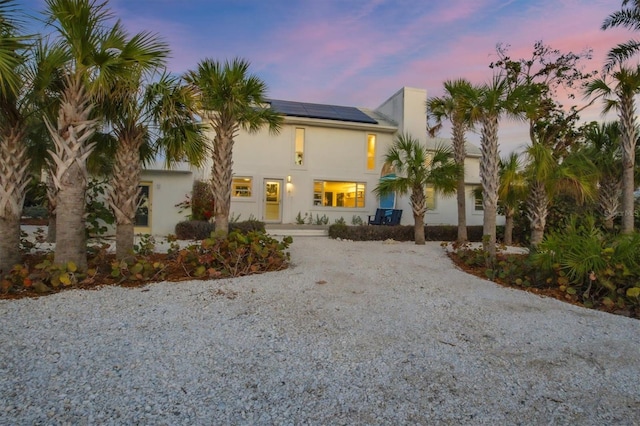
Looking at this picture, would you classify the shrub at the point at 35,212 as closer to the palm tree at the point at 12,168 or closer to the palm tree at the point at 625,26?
the palm tree at the point at 12,168

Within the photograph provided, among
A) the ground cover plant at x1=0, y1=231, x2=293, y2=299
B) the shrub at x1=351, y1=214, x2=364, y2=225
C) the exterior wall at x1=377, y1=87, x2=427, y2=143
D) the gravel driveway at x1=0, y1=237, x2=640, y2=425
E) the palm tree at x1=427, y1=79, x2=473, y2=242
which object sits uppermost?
the exterior wall at x1=377, y1=87, x2=427, y2=143

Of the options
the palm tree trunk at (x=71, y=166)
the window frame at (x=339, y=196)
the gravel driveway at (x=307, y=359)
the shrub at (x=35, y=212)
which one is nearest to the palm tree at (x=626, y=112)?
the gravel driveway at (x=307, y=359)

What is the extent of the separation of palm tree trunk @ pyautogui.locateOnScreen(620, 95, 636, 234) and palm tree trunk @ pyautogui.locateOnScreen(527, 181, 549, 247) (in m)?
2.68

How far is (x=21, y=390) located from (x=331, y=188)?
15.7 metres

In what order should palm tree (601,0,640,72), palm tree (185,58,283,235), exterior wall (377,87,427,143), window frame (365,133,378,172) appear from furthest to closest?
window frame (365,133,378,172), exterior wall (377,87,427,143), palm tree (601,0,640,72), palm tree (185,58,283,235)

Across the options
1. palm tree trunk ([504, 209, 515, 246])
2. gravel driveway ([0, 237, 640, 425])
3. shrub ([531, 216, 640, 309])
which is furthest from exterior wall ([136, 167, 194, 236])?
shrub ([531, 216, 640, 309])

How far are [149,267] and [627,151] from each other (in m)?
12.4

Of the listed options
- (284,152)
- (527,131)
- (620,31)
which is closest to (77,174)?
(284,152)

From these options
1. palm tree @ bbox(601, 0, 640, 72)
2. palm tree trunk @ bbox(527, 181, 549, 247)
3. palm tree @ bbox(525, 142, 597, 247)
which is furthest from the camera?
palm tree @ bbox(601, 0, 640, 72)

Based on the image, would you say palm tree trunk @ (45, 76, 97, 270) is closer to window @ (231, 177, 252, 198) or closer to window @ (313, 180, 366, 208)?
window @ (231, 177, 252, 198)

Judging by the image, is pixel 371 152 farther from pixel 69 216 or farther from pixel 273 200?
pixel 69 216

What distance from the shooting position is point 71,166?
5023 millimetres

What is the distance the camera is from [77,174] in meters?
5.08

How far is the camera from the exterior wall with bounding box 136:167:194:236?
14086mm
